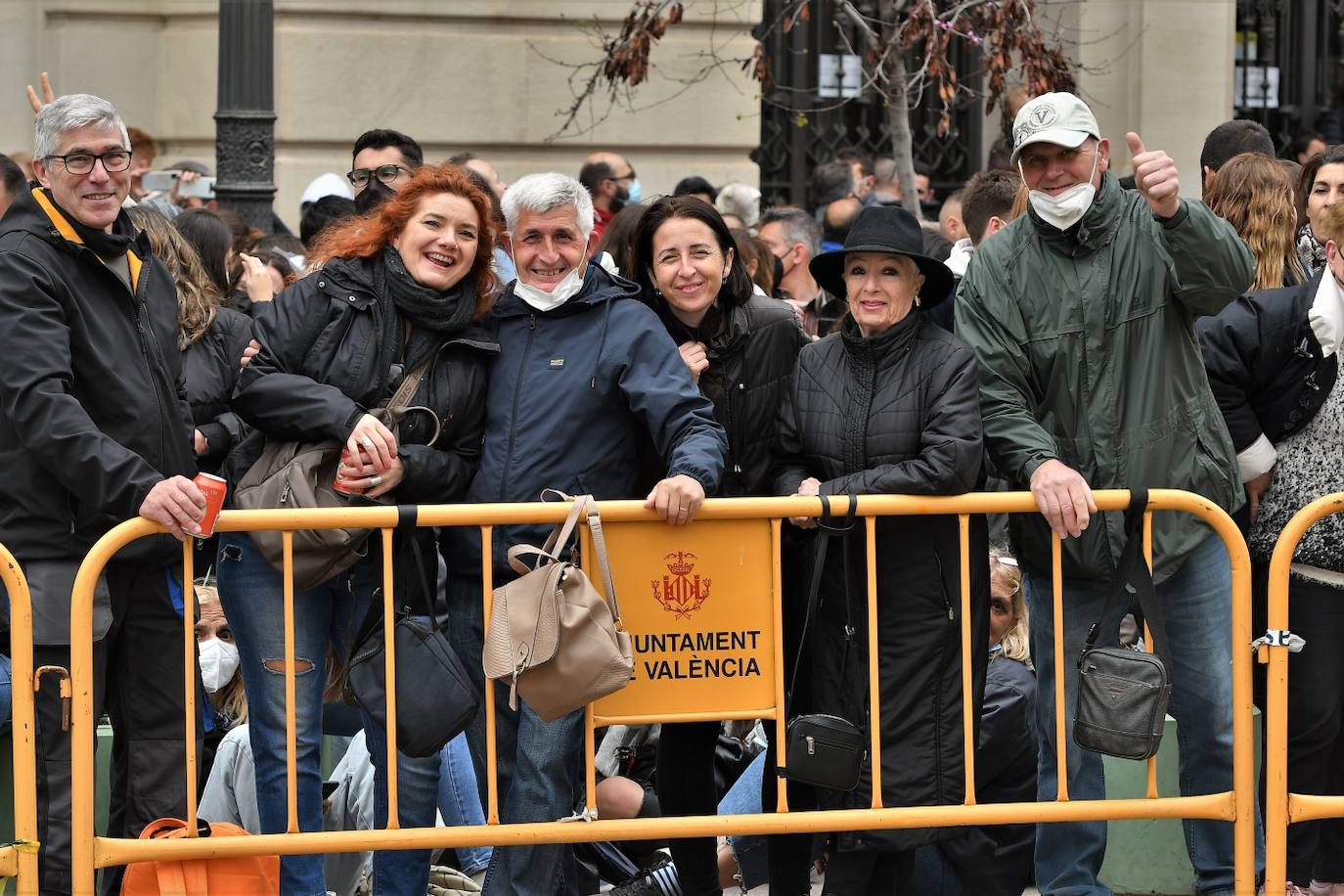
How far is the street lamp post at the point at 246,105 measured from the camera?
831 cm

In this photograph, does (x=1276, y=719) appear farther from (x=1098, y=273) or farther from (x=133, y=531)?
(x=133, y=531)

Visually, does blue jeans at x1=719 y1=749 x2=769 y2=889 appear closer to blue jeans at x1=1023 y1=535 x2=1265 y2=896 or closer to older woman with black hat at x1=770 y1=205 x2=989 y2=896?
older woman with black hat at x1=770 y1=205 x2=989 y2=896

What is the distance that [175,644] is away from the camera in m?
4.95

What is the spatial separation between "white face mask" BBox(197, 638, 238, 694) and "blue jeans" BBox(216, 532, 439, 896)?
3.75ft

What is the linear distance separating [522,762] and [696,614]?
61 centimetres

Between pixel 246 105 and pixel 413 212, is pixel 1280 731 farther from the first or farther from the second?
pixel 246 105

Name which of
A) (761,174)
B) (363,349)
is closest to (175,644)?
(363,349)

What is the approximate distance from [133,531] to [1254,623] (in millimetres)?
3288

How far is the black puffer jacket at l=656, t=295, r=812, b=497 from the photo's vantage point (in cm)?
520

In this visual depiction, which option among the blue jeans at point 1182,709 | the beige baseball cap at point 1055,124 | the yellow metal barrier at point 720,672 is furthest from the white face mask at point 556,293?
the blue jeans at point 1182,709

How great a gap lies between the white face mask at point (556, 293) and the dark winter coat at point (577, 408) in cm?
2

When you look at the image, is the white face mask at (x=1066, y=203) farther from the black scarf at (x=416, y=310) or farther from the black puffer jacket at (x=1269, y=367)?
the black scarf at (x=416, y=310)

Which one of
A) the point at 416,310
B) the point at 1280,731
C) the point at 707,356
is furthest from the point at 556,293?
the point at 1280,731

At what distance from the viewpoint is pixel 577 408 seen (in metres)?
4.84
